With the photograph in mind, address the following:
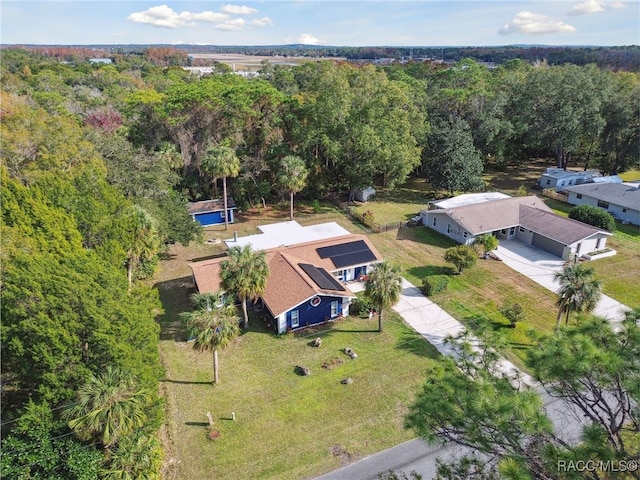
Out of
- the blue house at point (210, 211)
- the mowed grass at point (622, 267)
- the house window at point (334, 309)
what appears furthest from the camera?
the blue house at point (210, 211)

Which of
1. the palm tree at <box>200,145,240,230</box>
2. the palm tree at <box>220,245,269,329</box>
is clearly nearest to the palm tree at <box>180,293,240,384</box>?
the palm tree at <box>220,245,269,329</box>

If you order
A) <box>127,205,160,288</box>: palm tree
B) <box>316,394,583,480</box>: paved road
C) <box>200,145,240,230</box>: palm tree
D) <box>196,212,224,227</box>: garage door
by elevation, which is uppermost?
<box>200,145,240,230</box>: palm tree

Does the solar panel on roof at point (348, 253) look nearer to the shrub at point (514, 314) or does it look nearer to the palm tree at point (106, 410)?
the shrub at point (514, 314)

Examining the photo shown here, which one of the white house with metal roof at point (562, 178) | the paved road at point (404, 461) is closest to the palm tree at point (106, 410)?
the paved road at point (404, 461)

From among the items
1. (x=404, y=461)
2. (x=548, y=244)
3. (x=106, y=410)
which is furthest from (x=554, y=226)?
(x=106, y=410)

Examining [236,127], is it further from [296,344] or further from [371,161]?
[296,344]

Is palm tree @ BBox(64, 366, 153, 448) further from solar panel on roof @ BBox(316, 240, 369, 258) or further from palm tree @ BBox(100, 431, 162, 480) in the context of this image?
solar panel on roof @ BBox(316, 240, 369, 258)

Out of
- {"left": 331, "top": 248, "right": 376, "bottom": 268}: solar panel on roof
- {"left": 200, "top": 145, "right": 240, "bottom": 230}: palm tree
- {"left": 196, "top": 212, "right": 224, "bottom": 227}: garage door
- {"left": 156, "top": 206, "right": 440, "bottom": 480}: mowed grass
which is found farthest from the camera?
{"left": 196, "top": 212, "right": 224, "bottom": 227}: garage door
